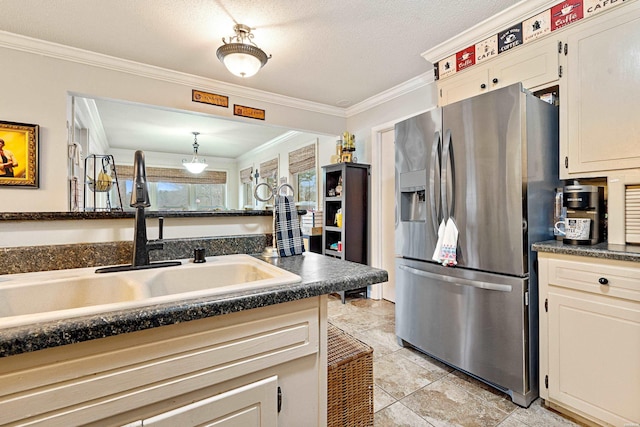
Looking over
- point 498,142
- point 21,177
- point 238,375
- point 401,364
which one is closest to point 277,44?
point 498,142

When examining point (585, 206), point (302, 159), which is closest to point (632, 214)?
point (585, 206)

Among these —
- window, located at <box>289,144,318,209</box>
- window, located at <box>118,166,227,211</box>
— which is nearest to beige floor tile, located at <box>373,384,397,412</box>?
window, located at <box>289,144,318,209</box>

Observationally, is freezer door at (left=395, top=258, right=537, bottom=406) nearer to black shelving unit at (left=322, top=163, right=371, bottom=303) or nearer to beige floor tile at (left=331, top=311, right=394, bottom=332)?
beige floor tile at (left=331, top=311, right=394, bottom=332)

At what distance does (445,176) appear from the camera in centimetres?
196

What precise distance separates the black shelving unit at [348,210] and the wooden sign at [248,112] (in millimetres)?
1047

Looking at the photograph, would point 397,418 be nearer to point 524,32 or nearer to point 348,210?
point 348,210

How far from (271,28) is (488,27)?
1608 mm

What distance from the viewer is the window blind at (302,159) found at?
4.70 metres

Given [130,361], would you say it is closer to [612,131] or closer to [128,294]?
[128,294]

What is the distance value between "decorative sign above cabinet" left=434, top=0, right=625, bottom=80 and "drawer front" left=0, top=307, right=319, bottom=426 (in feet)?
7.63

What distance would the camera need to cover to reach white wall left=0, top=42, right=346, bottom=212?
2328 millimetres

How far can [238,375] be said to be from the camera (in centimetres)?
83

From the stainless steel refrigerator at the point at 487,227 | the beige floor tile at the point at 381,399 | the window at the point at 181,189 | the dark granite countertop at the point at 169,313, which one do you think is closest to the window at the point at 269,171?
the window at the point at 181,189

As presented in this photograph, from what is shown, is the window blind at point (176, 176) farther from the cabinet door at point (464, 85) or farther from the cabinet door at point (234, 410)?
the cabinet door at point (234, 410)
